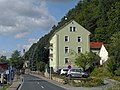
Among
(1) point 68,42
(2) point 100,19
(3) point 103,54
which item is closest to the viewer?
(1) point 68,42

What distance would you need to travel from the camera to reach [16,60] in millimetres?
105938

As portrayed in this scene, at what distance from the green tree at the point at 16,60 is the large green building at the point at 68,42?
45.6ft

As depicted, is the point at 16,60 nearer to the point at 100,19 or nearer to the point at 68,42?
the point at 68,42

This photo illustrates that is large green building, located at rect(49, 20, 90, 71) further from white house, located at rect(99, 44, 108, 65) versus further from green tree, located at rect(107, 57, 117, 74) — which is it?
green tree, located at rect(107, 57, 117, 74)

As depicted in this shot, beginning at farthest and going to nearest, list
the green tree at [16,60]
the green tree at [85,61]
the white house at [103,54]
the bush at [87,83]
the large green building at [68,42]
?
the green tree at [16,60] → the white house at [103,54] → the large green building at [68,42] → the green tree at [85,61] → the bush at [87,83]

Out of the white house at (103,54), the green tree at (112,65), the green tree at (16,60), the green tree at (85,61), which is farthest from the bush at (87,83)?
the green tree at (16,60)

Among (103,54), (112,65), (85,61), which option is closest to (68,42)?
(103,54)

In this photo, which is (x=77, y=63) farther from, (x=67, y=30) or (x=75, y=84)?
(x=75, y=84)

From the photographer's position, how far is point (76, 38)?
92375mm

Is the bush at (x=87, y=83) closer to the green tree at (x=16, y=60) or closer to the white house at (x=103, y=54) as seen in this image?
the white house at (x=103, y=54)

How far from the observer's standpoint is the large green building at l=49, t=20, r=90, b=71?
300ft

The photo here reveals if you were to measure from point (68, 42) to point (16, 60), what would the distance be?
20.8 meters

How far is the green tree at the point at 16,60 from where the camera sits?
102056 mm

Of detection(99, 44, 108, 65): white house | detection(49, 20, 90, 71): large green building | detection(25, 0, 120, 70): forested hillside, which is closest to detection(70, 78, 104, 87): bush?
detection(49, 20, 90, 71): large green building
